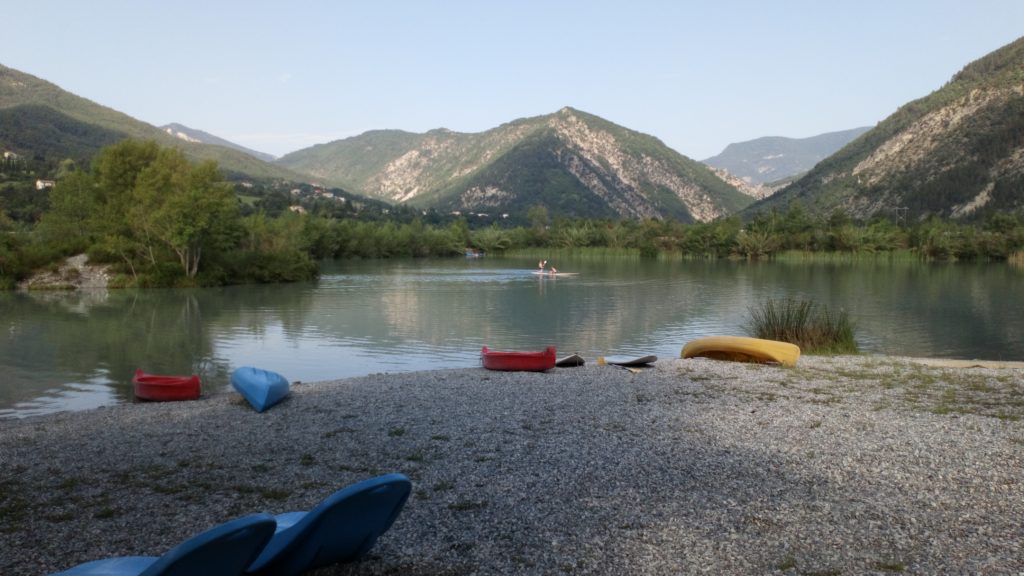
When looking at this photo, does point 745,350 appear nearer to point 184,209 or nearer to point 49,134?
point 184,209

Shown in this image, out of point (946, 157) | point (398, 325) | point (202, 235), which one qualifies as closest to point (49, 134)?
point (202, 235)

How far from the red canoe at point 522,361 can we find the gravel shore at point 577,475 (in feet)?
9.06

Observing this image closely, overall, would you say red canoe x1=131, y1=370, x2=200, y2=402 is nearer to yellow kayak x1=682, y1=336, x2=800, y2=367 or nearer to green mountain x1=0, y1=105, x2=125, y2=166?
yellow kayak x1=682, y1=336, x2=800, y2=367

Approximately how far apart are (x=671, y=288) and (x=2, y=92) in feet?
563

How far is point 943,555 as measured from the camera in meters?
4.99

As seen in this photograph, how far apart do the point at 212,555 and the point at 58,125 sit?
545 ft

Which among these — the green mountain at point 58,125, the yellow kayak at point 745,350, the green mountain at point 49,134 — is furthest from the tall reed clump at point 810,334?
the green mountain at point 49,134

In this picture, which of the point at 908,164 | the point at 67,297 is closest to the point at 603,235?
the point at 908,164

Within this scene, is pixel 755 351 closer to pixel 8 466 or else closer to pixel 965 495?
pixel 965 495

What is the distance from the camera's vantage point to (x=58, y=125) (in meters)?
142

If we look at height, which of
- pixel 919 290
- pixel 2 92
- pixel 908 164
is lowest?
pixel 919 290

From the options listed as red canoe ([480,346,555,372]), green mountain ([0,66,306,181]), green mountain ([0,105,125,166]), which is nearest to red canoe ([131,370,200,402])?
red canoe ([480,346,555,372])

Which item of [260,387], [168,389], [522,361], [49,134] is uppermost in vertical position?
[49,134]

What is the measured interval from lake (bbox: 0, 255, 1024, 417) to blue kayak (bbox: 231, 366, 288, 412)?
14.1 ft
